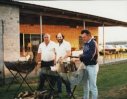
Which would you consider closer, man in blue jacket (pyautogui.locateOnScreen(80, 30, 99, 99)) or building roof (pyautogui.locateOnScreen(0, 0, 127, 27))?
man in blue jacket (pyautogui.locateOnScreen(80, 30, 99, 99))

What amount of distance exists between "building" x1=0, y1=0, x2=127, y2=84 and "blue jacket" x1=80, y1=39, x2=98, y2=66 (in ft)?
21.3

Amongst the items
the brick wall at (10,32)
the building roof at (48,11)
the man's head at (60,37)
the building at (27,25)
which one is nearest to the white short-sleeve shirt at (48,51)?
the man's head at (60,37)

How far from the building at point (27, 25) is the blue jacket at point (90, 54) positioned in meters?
6.49

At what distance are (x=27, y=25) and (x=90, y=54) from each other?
14138mm

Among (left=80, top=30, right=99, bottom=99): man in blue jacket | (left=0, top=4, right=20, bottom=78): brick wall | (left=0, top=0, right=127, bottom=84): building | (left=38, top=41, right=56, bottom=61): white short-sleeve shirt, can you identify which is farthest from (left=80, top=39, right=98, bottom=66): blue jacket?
(left=0, top=4, right=20, bottom=78): brick wall

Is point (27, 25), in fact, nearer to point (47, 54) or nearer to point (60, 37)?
point (47, 54)

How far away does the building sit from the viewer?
15227mm

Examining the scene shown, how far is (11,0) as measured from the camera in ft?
49.3

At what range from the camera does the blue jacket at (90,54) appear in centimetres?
886

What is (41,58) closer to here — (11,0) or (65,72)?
(65,72)

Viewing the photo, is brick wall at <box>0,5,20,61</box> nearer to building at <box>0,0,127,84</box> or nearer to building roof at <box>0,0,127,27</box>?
building at <box>0,0,127,84</box>

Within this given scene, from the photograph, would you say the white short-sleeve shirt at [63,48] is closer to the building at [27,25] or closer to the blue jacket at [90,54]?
the blue jacket at [90,54]

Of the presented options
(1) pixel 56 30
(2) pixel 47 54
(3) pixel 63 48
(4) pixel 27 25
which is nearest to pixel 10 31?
(2) pixel 47 54

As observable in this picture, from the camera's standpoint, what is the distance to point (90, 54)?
884cm
